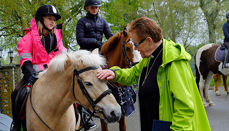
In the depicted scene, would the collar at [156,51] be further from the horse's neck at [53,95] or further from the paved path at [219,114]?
the paved path at [219,114]

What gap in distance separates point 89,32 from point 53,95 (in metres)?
2.23

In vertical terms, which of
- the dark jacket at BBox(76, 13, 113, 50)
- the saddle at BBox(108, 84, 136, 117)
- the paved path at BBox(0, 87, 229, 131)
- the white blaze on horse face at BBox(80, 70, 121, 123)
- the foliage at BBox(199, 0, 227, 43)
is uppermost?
the foliage at BBox(199, 0, 227, 43)

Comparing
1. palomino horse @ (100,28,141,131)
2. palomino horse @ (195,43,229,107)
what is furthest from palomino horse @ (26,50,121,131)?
palomino horse @ (195,43,229,107)

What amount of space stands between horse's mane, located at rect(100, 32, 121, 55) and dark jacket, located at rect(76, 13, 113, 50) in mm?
341

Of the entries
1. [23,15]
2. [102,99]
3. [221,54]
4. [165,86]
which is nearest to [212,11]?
[221,54]

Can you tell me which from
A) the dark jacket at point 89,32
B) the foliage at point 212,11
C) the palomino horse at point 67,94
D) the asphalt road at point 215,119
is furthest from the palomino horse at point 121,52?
the foliage at point 212,11

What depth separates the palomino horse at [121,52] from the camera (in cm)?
350

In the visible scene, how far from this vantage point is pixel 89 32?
4.20 meters

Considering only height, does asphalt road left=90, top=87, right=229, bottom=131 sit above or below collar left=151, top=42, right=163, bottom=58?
below

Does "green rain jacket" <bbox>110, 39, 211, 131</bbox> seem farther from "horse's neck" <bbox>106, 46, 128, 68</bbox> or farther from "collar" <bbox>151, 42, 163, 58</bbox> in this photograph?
"horse's neck" <bbox>106, 46, 128, 68</bbox>

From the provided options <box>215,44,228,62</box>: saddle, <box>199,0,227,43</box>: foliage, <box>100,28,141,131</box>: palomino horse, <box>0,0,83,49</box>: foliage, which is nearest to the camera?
<box>100,28,141,131</box>: palomino horse

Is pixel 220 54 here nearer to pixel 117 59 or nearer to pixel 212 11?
pixel 117 59

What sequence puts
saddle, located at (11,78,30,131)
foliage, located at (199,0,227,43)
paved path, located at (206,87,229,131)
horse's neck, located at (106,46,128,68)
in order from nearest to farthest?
saddle, located at (11,78,30,131) → horse's neck, located at (106,46,128,68) → paved path, located at (206,87,229,131) → foliage, located at (199,0,227,43)

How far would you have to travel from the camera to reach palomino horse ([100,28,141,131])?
3496mm
